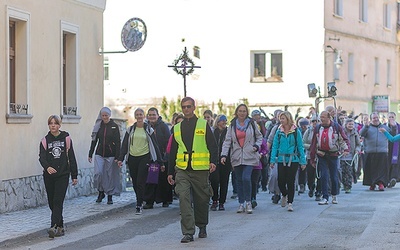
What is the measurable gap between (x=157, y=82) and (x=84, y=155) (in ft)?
67.4

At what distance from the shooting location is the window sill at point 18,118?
15.5 m

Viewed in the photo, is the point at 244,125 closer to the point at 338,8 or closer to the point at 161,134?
the point at 161,134

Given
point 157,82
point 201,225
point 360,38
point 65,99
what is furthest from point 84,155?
point 360,38

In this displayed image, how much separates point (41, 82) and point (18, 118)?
4.51 ft

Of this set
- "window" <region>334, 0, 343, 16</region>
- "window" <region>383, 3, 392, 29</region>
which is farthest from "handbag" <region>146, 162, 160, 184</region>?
"window" <region>383, 3, 392, 29</region>

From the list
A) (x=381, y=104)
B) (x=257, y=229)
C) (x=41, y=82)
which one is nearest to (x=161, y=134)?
(x=41, y=82)

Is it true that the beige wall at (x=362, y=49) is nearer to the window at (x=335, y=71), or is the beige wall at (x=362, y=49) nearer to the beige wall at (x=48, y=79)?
the window at (x=335, y=71)

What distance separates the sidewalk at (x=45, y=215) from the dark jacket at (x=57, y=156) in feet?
3.34

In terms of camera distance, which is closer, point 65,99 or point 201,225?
point 201,225

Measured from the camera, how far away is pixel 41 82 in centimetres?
1697

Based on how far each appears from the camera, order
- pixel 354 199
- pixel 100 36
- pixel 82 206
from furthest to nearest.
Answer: pixel 100 36 < pixel 354 199 < pixel 82 206

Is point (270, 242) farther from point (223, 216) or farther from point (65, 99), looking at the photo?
point (65, 99)

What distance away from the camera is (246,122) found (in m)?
15.6

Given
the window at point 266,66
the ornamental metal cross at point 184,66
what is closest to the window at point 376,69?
the window at point 266,66
